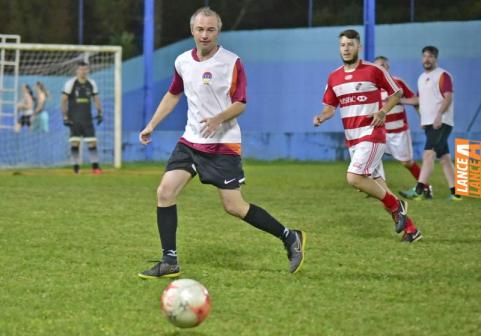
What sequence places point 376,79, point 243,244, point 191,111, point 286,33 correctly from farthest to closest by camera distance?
point 286,33, point 376,79, point 243,244, point 191,111

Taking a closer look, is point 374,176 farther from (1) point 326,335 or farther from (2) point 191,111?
(1) point 326,335

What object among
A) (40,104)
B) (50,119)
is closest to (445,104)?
(40,104)

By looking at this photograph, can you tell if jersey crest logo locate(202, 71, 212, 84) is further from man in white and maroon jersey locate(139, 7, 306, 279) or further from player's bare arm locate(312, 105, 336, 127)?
player's bare arm locate(312, 105, 336, 127)

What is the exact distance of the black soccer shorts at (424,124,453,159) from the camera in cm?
1261

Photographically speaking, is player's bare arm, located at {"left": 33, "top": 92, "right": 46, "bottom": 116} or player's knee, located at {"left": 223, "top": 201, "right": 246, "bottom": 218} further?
player's bare arm, located at {"left": 33, "top": 92, "right": 46, "bottom": 116}

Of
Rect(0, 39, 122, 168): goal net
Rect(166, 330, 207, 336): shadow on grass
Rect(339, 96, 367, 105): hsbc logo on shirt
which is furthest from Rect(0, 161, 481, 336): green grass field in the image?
Rect(0, 39, 122, 168): goal net

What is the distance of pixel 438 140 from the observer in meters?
12.6

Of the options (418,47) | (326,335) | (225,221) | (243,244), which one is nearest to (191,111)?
(243,244)

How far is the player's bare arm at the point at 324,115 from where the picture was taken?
8.41m

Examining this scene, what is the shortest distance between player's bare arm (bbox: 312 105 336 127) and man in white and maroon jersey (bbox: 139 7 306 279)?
1.71 meters

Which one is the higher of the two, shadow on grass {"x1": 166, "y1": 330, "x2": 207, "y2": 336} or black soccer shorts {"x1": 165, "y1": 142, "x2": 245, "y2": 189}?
black soccer shorts {"x1": 165, "y1": 142, "x2": 245, "y2": 189}

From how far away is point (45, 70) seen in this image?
23438 mm

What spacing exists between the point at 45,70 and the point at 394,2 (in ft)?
30.7

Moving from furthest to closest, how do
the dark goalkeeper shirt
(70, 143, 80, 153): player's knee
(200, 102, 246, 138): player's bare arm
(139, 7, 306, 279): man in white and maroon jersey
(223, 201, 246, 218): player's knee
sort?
(70, 143, 80, 153): player's knee, the dark goalkeeper shirt, (223, 201, 246, 218): player's knee, (139, 7, 306, 279): man in white and maroon jersey, (200, 102, 246, 138): player's bare arm
